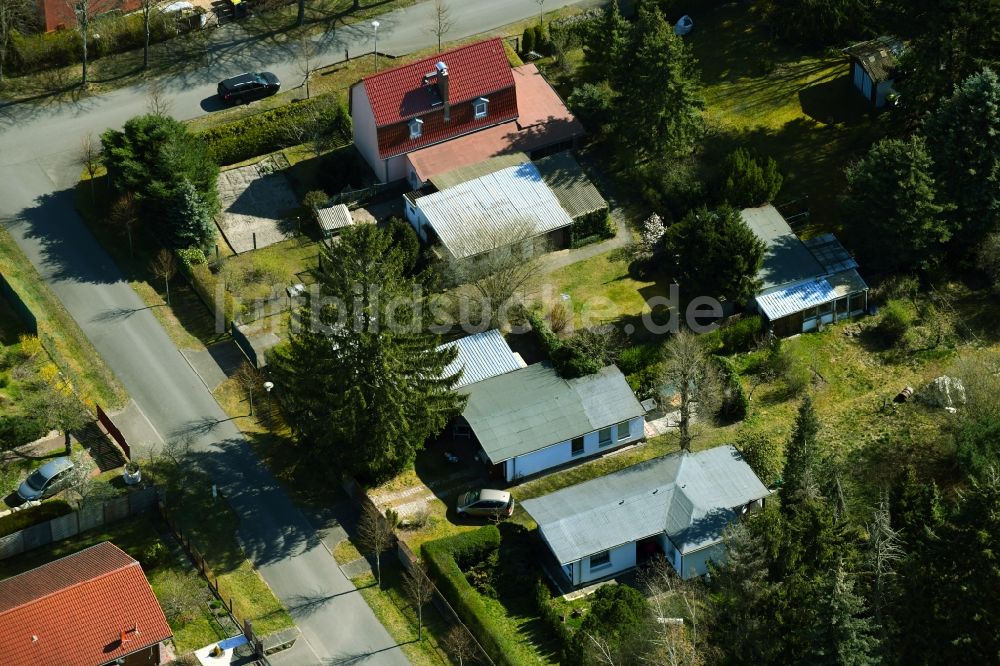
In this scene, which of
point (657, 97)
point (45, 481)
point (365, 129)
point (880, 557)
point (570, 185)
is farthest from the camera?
point (365, 129)

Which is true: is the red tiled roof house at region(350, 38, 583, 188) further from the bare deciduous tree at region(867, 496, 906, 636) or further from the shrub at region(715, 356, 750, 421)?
the bare deciduous tree at region(867, 496, 906, 636)

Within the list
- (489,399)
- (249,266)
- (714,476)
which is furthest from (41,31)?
(714,476)

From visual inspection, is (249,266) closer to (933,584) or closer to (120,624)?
(120,624)

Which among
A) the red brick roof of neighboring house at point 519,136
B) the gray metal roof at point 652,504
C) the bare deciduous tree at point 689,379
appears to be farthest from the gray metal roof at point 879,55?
the gray metal roof at point 652,504

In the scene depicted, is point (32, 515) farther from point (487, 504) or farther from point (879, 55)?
point (879, 55)

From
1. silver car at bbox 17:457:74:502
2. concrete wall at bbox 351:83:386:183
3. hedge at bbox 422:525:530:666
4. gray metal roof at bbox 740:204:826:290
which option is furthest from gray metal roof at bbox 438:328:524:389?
silver car at bbox 17:457:74:502

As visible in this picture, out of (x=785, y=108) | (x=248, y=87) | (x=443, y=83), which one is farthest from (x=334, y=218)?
(x=785, y=108)
